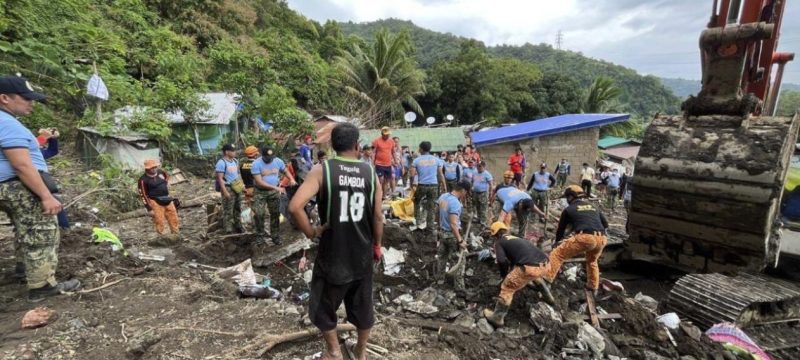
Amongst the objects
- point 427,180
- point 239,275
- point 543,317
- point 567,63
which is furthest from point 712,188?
point 567,63

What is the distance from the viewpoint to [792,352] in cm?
499

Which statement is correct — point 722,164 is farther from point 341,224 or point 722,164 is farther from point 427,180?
point 427,180

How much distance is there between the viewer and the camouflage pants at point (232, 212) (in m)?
6.86

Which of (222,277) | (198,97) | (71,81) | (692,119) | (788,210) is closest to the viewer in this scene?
(692,119)

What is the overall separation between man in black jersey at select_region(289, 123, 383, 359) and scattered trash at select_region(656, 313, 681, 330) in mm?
4271

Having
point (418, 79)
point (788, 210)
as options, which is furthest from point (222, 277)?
point (418, 79)

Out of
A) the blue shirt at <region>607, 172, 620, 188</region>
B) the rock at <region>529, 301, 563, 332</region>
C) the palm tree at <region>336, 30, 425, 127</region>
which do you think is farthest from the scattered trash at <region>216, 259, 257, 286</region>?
the palm tree at <region>336, 30, 425, 127</region>

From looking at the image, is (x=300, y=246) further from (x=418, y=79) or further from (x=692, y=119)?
(x=418, y=79)

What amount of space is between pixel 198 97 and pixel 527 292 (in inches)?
539

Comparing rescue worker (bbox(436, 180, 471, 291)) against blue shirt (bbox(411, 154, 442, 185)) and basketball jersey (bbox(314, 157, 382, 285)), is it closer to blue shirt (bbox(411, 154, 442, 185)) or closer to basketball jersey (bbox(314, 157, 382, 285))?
blue shirt (bbox(411, 154, 442, 185))

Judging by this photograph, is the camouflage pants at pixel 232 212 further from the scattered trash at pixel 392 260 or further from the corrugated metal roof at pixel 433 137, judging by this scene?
the corrugated metal roof at pixel 433 137

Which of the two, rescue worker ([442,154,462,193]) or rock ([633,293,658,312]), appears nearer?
rock ([633,293,658,312])

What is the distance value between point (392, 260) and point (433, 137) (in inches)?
612

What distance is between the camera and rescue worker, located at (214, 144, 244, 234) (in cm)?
673
